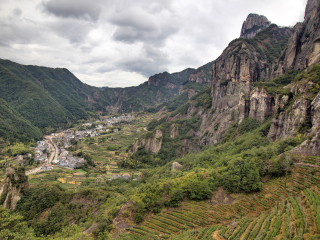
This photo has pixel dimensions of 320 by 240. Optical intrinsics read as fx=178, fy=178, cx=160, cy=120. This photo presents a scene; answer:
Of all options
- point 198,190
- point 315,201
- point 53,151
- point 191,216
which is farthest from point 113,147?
point 315,201

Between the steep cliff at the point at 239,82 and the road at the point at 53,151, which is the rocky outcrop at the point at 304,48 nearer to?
the steep cliff at the point at 239,82

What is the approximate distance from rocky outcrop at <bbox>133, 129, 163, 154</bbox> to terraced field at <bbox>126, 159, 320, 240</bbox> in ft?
185

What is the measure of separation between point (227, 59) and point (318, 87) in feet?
168

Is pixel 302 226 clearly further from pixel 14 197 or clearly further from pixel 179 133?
pixel 179 133

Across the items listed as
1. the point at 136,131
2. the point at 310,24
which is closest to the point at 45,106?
the point at 136,131

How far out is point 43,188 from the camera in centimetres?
3769

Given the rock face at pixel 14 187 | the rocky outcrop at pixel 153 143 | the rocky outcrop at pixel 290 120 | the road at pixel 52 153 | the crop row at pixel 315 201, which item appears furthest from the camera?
the rocky outcrop at pixel 153 143

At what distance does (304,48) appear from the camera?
50.0m

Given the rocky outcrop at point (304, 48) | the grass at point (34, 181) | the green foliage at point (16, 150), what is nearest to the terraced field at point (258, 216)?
the rocky outcrop at point (304, 48)

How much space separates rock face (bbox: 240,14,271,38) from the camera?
140900mm

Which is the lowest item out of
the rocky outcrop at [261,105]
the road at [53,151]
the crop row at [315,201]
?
the road at [53,151]

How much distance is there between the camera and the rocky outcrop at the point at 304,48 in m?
44.4

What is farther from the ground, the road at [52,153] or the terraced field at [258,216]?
the terraced field at [258,216]

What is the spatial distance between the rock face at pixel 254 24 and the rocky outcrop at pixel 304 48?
320ft
